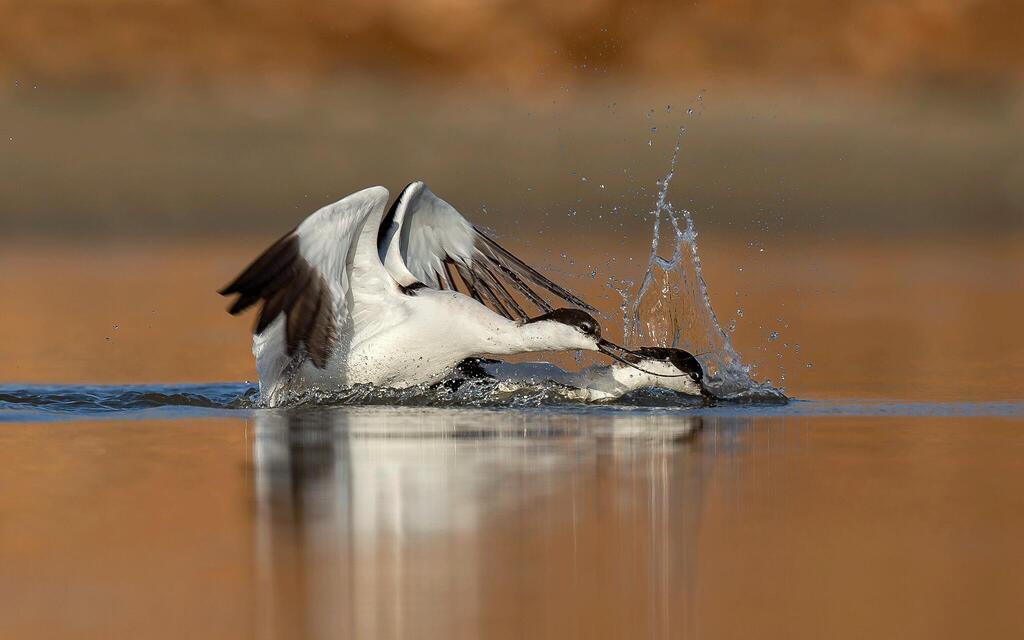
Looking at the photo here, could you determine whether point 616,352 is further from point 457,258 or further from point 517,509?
point 517,509

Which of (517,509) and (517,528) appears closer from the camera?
(517,528)

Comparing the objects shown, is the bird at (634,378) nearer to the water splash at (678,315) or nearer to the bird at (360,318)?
the bird at (360,318)

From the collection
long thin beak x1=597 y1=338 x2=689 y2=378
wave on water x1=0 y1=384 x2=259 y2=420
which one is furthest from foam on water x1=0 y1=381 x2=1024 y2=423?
long thin beak x1=597 y1=338 x2=689 y2=378

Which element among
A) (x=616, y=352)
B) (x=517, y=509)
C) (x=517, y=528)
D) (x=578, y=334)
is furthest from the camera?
(x=616, y=352)

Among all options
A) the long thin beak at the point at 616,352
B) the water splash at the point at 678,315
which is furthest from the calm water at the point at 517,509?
the water splash at the point at 678,315

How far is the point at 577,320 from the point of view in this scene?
39.0 feet

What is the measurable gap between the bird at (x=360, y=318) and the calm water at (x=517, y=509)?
1.32 ft

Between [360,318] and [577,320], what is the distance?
145 centimetres

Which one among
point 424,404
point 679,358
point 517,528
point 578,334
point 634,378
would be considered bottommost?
point 517,528

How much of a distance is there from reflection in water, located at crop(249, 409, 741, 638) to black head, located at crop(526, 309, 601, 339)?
95 cm

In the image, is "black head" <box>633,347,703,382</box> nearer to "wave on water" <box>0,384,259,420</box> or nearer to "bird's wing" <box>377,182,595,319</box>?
"bird's wing" <box>377,182,595,319</box>

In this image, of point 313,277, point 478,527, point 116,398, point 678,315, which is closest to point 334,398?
point 313,277

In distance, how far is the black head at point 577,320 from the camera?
1185 cm

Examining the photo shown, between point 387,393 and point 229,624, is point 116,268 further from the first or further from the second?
point 229,624
